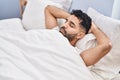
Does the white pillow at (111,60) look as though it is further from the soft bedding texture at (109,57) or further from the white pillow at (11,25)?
the white pillow at (11,25)

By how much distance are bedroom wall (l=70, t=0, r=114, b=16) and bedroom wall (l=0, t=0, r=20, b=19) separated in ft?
Answer: 2.52

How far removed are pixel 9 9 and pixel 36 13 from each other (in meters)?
0.52

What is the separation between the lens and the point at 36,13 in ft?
6.61

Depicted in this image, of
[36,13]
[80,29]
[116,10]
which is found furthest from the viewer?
[36,13]

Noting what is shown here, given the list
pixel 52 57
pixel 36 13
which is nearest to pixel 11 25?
pixel 36 13

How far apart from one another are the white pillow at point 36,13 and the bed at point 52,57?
449 millimetres

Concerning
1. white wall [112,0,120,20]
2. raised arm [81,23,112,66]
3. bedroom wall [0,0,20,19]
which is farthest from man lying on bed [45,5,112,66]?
bedroom wall [0,0,20,19]

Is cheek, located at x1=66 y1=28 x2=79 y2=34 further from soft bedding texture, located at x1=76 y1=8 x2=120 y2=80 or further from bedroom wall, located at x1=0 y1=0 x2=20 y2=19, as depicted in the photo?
bedroom wall, located at x1=0 y1=0 x2=20 y2=19

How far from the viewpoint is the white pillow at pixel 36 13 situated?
1.97 m

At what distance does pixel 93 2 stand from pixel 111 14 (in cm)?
19

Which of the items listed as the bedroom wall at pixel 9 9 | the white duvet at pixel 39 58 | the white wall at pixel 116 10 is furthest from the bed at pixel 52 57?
the bedroom wall at pixel 9 9

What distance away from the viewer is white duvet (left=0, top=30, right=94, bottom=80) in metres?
1.23

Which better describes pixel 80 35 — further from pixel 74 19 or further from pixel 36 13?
pixel 36 13

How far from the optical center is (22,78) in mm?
1185
